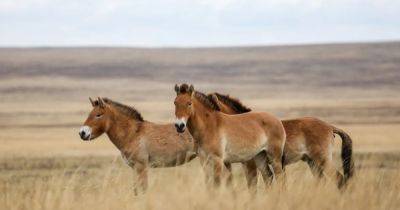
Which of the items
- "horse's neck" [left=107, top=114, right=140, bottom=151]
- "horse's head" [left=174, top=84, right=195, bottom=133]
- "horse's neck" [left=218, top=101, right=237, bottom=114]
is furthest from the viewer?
"horse's neck" [left=107, top=114, right=140, bottom=151]

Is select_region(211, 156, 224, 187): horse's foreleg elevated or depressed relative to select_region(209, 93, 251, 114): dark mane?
depressed

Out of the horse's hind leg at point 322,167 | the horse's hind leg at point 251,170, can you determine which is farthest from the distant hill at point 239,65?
the horse's hind leg at point 251,170

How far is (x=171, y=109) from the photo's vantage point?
54.0m

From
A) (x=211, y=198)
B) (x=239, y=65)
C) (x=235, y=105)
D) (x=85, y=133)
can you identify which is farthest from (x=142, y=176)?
(x=239, y=65)

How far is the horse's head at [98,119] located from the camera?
43.1 ft

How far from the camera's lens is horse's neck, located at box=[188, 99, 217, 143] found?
1139cm

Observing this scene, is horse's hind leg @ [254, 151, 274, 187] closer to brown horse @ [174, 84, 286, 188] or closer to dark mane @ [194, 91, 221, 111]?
brown horse @ [174, 84, 286, 188]

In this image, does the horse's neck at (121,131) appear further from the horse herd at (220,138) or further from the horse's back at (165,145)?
the horse's back at (165,145)

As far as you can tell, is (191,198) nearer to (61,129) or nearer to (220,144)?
(220,144)

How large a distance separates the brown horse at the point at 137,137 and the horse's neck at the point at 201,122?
5.89ft

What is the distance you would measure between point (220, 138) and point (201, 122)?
29 centimetres

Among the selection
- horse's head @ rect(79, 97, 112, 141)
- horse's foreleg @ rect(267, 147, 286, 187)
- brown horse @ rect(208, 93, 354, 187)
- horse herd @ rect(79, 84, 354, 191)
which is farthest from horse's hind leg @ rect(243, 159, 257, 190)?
horse's head @ rect(79, 97, 112, 141)

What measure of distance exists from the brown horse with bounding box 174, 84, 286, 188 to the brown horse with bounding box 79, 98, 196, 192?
165cm

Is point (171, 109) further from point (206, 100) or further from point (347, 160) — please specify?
point (206, 100)
